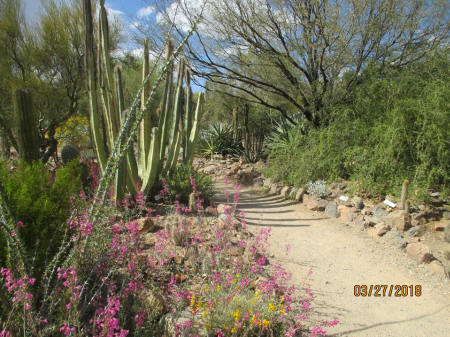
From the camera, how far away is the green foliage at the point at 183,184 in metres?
5.08

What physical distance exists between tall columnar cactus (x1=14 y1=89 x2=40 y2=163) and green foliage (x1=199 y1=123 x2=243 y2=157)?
6909 millimetres

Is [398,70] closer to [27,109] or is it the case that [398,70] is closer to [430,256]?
[430,256]

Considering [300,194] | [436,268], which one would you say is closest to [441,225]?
[436,268]

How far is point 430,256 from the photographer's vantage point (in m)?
3.40

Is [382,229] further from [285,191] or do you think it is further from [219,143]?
[219,143]

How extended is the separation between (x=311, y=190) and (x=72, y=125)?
8720 mm

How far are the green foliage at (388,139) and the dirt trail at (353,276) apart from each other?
1.20 meters

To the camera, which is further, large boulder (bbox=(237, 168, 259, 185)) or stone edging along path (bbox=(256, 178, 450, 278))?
large boulder (bbox=(237, 168, 259, 185))

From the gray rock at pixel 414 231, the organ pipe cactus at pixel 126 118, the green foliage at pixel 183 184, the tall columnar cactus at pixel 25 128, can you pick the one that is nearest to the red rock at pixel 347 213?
the gray rock at pixel 414 231

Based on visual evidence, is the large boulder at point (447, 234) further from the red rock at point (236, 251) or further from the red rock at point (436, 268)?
the red rock at point (236, 251)

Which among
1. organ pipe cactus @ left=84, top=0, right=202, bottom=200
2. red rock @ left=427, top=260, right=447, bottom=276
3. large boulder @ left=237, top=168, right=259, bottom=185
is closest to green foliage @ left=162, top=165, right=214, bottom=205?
organ pipe cactus @ left=84, top=0, right=202, bottom=200

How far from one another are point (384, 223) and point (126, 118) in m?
3.60

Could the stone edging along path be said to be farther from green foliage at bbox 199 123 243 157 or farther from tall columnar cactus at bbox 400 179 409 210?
green foliage at bbox 199 123 243 157

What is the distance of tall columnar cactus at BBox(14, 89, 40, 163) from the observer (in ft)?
16.4
